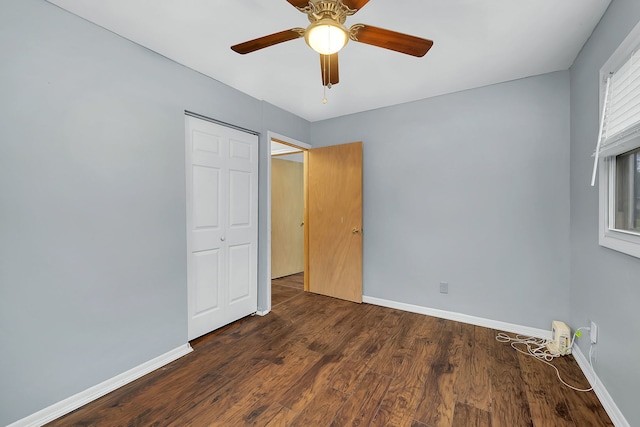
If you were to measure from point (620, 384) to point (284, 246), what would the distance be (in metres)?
4.16

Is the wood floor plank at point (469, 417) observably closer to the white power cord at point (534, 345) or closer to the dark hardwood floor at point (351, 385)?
the dark hardwood floor at point (351, 385)

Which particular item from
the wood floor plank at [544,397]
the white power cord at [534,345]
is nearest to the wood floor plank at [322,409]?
the wood floor plank at [544,397]

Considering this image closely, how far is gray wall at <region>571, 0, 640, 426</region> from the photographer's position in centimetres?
140

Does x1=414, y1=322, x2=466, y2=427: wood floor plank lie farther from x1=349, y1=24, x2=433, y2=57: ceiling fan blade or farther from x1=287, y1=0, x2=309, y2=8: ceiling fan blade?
x1=287, y1=0, x2=309, y2=8: ceiling fan blade

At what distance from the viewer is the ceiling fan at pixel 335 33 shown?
124 cm

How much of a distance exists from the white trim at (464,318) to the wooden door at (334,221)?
343 mm

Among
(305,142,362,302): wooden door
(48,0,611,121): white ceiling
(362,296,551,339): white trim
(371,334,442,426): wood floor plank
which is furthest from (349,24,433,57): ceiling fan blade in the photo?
(362,296,551,339): white trim

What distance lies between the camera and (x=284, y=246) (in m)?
4.89

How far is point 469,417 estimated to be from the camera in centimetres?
156

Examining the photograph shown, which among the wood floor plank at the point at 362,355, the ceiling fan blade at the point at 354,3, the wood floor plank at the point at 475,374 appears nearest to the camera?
the ceiling fan blade at the point at 354,3

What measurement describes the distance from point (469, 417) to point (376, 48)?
257cm

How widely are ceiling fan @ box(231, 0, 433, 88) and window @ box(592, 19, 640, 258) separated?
113cm

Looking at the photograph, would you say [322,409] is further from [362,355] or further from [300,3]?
[300,3]

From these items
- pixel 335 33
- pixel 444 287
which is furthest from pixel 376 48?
pixel 444 287
